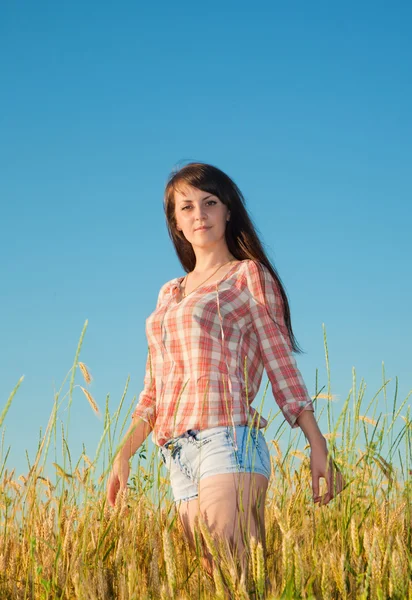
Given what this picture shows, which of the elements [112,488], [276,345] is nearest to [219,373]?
[276,345]

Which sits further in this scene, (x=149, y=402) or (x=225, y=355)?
(x=149, y=402)

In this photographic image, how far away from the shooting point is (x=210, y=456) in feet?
8.77

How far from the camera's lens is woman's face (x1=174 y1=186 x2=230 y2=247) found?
3426mm

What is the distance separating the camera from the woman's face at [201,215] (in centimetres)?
343

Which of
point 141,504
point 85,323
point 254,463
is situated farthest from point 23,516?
point 85,323

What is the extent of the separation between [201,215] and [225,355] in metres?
0.83

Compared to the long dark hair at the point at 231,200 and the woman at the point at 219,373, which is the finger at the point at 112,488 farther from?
the long dark hair at the point at 231,200

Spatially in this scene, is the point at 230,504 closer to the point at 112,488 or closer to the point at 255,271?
the point at 112,488

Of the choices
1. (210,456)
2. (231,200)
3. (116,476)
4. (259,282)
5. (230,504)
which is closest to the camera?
(230,504)

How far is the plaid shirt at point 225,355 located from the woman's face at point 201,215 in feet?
0.95

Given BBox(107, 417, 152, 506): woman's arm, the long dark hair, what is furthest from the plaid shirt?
the long dark hair

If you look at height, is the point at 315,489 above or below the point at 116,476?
below

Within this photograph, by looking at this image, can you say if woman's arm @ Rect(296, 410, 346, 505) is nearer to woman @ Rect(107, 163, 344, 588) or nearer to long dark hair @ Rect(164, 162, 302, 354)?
woman @ Rect(107, 163, 344, 588)

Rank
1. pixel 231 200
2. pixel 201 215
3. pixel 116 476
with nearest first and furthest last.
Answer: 1. pixel 116 476
2. pixel 201 215
3. pixel 231 200
